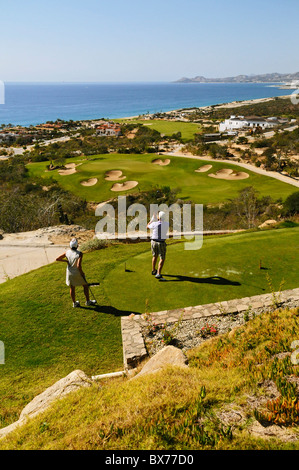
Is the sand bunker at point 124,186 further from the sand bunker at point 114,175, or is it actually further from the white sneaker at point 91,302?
the white sneaker at point 91,302

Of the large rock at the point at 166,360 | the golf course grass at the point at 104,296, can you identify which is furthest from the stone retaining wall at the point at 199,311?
the large rock at the point at 166,360

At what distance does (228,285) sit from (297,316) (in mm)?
2543

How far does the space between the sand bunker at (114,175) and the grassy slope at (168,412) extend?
3630cm

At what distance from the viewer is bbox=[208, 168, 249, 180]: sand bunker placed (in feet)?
137

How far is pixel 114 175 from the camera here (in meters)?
40.5

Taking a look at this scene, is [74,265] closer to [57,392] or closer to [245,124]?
[57,392]

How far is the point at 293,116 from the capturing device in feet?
314

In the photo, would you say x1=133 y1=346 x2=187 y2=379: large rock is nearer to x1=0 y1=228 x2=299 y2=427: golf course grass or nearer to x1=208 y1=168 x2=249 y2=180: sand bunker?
x1=0 y1=228 x2=299 y2=427: golf course grass

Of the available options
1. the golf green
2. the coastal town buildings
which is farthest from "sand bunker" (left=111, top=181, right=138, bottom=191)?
the coastal town buildings

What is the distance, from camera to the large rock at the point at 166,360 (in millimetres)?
4941

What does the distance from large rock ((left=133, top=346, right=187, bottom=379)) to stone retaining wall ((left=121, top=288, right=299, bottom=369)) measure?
0.84m

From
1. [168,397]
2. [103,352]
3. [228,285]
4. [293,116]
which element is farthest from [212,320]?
[293,116]
